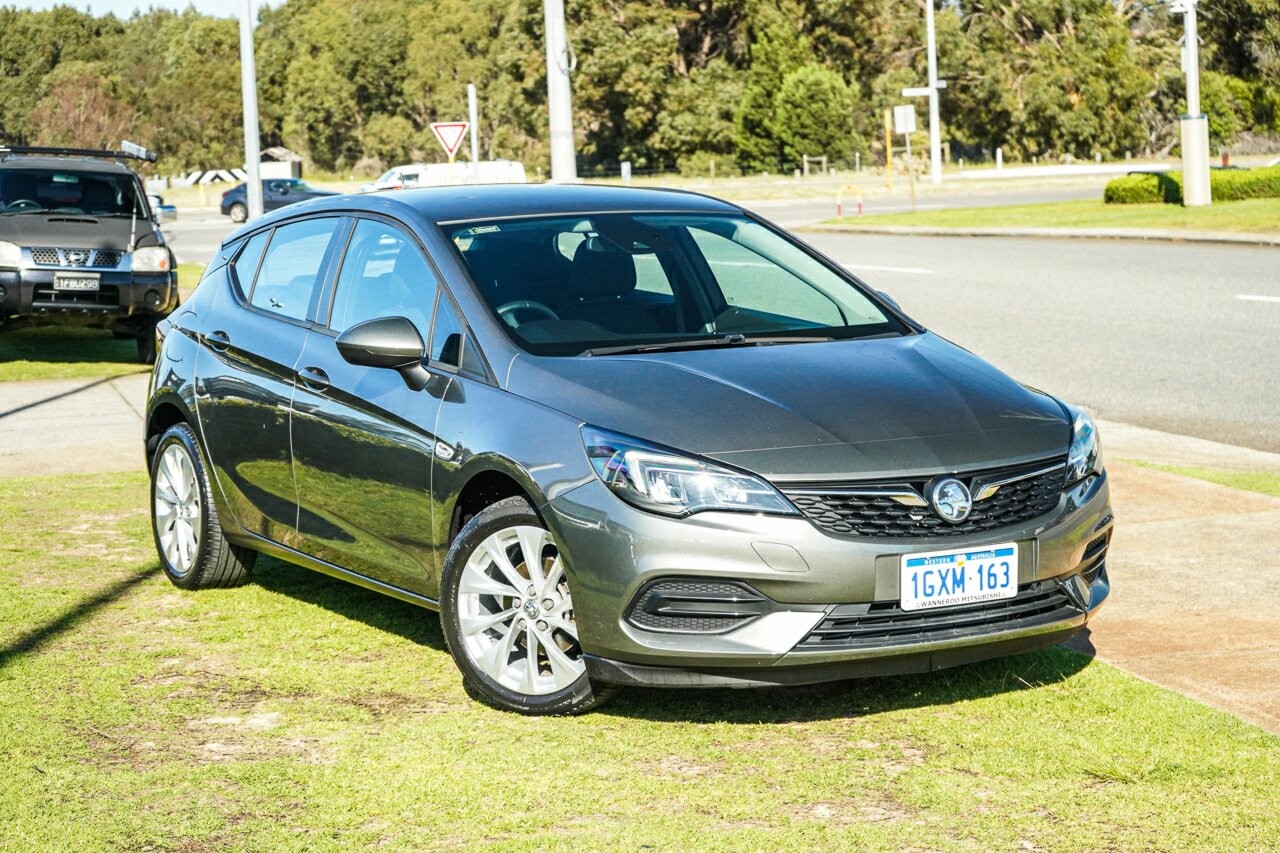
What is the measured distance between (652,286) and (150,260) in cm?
1124

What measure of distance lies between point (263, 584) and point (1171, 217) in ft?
81.3

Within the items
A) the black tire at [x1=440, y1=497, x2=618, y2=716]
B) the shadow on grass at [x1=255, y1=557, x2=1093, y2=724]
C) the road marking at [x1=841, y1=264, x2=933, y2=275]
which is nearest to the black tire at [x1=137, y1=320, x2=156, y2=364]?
the road marking at [x1=841, y1=264, x2=933, y2=275]

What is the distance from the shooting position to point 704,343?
557cm

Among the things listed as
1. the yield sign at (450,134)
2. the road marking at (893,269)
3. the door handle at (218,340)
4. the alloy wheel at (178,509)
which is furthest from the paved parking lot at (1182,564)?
the yield sign at (450,134)

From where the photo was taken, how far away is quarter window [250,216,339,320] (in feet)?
20.8

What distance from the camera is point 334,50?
11275 cm

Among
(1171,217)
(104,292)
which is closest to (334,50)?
(1171,217)

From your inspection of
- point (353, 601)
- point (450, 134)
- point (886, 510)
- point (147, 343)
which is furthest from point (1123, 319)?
point (450, 134)

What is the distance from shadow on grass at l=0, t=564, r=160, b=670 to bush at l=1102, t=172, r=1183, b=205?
98.4 ft

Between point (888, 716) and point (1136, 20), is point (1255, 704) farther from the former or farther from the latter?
point (1136, 20)

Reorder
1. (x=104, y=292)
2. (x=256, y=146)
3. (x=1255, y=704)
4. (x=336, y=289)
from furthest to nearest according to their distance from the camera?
(x=256, y=146) → (x=104, y=292) → (x=336, y=289) → (x=1255, y=704)

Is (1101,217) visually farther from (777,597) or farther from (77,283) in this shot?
(777,597)

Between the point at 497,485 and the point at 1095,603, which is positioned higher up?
the point at 497,485

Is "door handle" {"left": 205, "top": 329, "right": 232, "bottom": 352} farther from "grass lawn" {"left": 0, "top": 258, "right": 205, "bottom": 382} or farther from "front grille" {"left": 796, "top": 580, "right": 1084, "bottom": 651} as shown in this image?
"grass lawn" {"left": 0, "top": 258, "right": 205, "bottom": 382}
